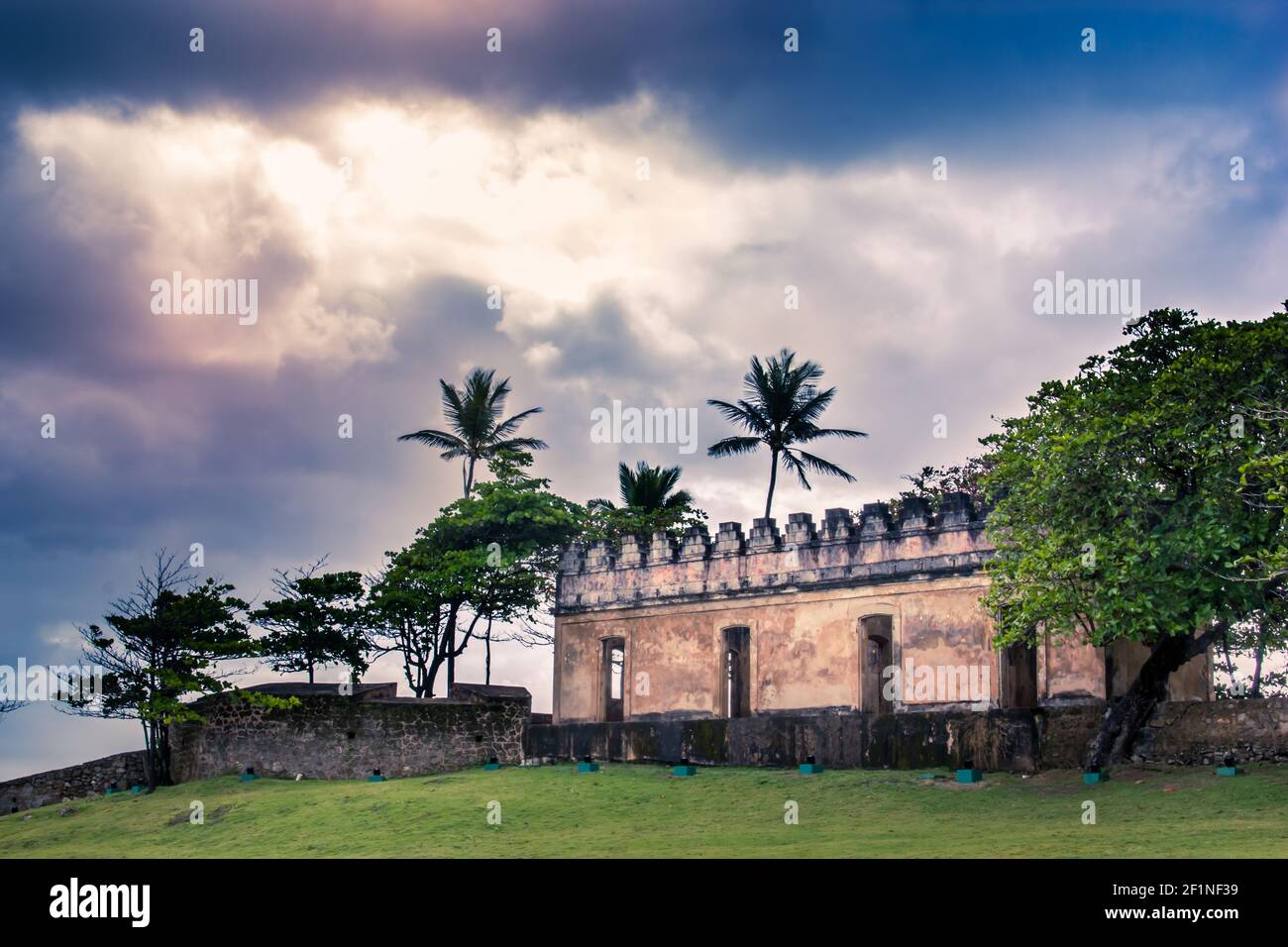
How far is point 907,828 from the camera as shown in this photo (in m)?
19.3

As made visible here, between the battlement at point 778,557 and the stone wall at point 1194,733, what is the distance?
3464 millimetres

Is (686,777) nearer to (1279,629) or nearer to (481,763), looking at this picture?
(481,763)

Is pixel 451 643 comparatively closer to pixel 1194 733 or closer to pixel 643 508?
pixel 643 508

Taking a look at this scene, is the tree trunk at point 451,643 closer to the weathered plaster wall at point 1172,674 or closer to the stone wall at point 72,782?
the stone wall at point 72,782

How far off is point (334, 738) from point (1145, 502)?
16799 millimetres

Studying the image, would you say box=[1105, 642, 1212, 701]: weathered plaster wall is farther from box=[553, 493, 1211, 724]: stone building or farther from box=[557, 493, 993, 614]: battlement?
box=[557, 493, 993, 614]: battlement

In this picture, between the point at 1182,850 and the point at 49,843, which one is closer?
the point at 1182,850

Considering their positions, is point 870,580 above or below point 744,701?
above

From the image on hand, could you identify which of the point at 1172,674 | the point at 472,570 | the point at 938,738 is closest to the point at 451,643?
the point at 472,570

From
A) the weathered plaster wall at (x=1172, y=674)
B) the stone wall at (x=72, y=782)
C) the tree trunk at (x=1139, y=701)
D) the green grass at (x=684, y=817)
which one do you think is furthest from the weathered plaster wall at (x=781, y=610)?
the stone wall at (x=72, y=782)

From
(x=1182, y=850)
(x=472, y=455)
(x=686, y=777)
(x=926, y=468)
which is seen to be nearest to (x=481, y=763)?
(x=686, y=777)

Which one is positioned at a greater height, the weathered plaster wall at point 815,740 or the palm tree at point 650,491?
the palm tree at point 650,491

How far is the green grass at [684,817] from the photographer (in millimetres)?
17172
